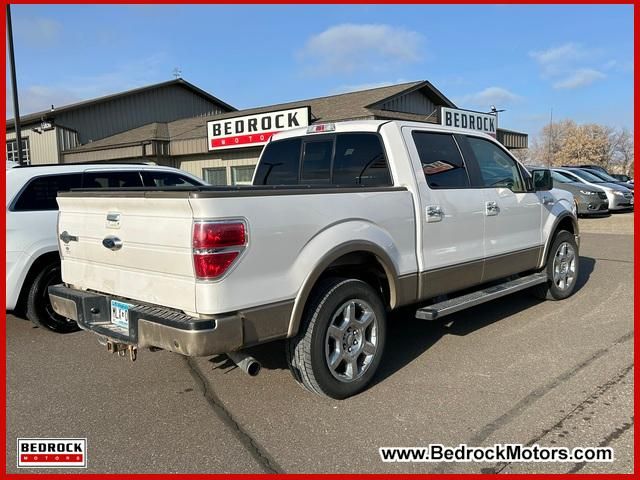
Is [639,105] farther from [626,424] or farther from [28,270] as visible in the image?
[28,270]

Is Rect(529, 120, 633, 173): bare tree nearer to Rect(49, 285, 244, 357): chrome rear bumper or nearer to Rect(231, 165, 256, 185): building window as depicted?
Rect(231, 165, 256, 185): building window

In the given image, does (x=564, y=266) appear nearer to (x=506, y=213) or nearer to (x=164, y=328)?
(x=506, y=213)

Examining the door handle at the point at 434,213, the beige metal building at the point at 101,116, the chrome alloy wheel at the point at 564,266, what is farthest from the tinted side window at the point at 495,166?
the beige metal building at the point at 101,116

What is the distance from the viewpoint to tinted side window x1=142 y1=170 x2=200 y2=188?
22.1ft

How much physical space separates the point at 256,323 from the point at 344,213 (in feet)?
3.34

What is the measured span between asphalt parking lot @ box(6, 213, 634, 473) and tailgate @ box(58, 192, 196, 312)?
2.83 feet

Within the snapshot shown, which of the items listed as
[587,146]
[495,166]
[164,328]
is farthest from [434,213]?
[587,146]

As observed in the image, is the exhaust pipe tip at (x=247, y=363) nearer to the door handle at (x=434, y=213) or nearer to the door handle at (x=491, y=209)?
the door handle at (x=434, y=213)

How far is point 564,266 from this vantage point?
6461mm

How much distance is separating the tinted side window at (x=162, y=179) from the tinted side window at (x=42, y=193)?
39.2 inches

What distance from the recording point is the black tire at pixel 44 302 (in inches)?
214

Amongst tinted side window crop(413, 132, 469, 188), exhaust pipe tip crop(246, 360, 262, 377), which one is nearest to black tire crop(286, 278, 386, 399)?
exhaust pipe tip crop(246, 360, 262, 377)

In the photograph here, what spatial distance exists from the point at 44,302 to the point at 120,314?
8.26 feet

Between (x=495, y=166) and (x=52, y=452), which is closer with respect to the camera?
(x=52, y=452)
